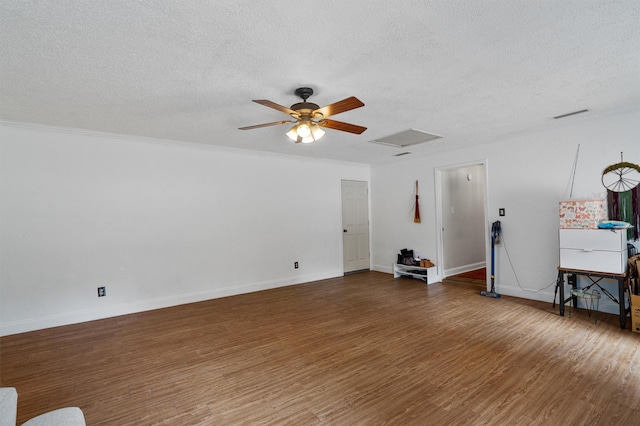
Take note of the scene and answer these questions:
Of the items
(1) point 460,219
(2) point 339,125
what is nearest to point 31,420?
(2) point 339,125

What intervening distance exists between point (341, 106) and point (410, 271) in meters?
4.28

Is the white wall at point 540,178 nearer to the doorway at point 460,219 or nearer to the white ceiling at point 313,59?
the doorway at point 460,219

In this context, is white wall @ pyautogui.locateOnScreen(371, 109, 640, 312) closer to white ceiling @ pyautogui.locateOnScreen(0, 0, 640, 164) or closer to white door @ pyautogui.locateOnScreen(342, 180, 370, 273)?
white ceiling @ pyautogui.locateOnScreen(0, 0, 640, 164)

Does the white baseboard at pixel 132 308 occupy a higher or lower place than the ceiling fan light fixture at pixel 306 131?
lower

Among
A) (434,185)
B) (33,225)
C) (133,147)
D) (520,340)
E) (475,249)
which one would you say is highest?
(133,147)

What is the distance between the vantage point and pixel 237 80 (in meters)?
2.53

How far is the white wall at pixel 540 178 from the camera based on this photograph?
3668mm

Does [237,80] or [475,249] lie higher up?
[237,80]

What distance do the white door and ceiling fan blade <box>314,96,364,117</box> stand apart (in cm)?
388

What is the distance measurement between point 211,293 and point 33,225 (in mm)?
2367

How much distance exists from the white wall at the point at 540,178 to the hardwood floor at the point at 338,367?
0.53 metres

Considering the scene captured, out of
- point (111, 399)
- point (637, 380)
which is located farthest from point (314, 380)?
point (637, 380)

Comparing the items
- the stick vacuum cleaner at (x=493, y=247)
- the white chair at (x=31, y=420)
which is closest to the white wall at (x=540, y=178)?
the stick vacuum cleaner at (x=493, y=247)

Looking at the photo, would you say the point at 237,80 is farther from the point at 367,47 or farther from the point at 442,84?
the point at 442,84
